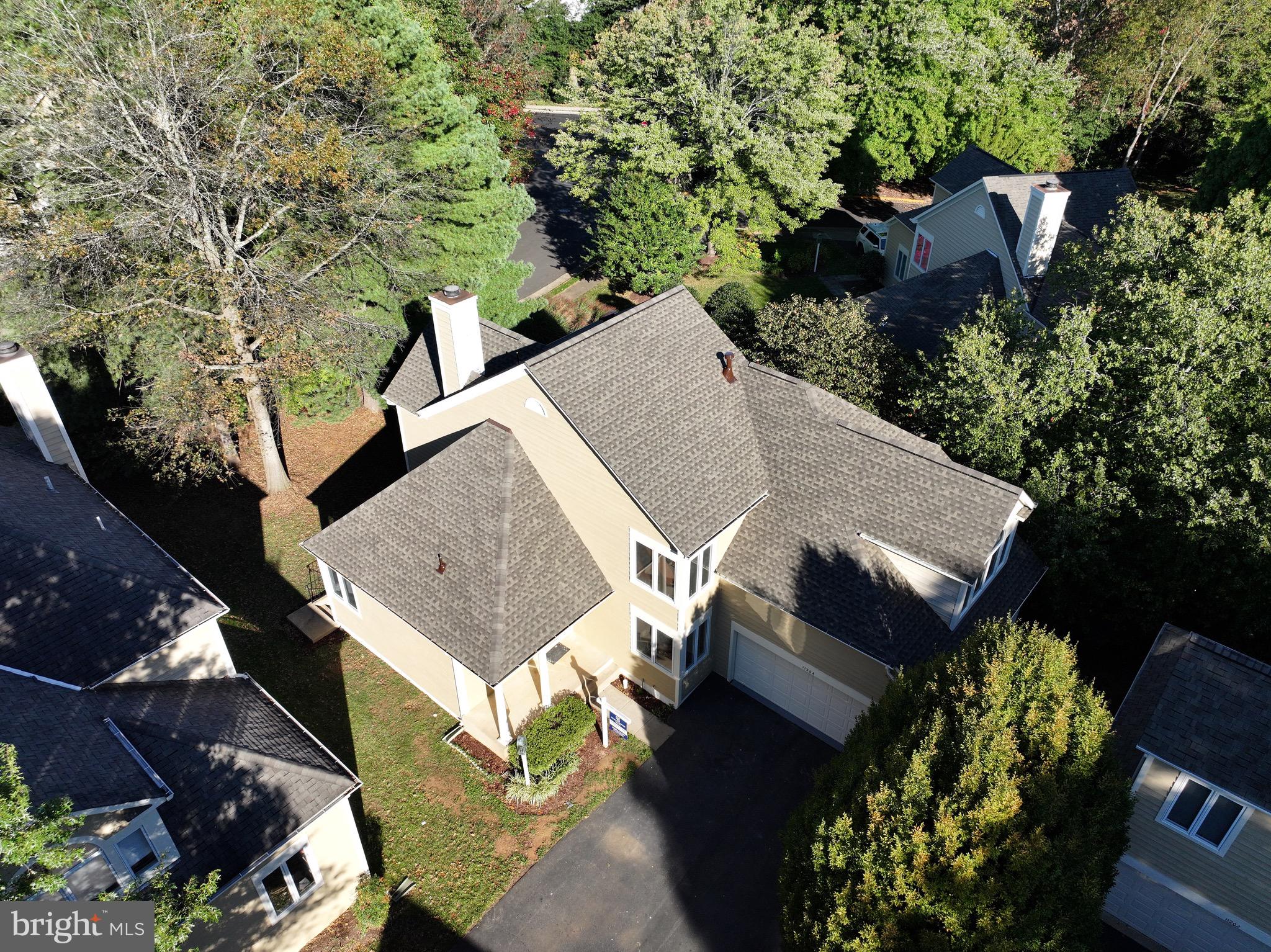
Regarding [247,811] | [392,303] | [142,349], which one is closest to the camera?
[247,811]

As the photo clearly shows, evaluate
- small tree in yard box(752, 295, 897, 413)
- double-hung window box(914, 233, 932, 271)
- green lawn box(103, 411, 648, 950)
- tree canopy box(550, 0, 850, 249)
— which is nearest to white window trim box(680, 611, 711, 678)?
green lawn box(103, 411, 648, 950)

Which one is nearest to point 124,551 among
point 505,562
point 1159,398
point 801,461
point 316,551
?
point 316,551

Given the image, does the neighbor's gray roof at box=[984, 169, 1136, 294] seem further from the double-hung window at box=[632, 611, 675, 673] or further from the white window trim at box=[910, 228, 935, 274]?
the double-hung window at box=[632, 611, 675, 673]

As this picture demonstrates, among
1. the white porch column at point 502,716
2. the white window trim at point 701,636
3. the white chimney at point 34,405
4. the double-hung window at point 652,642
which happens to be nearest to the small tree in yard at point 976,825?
the white window trim at point 701,636

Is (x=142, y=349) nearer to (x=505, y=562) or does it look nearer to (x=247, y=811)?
(x=505, y=562)

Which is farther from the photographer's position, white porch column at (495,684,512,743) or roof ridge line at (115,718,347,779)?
white porch column at (495,684,512,743)
